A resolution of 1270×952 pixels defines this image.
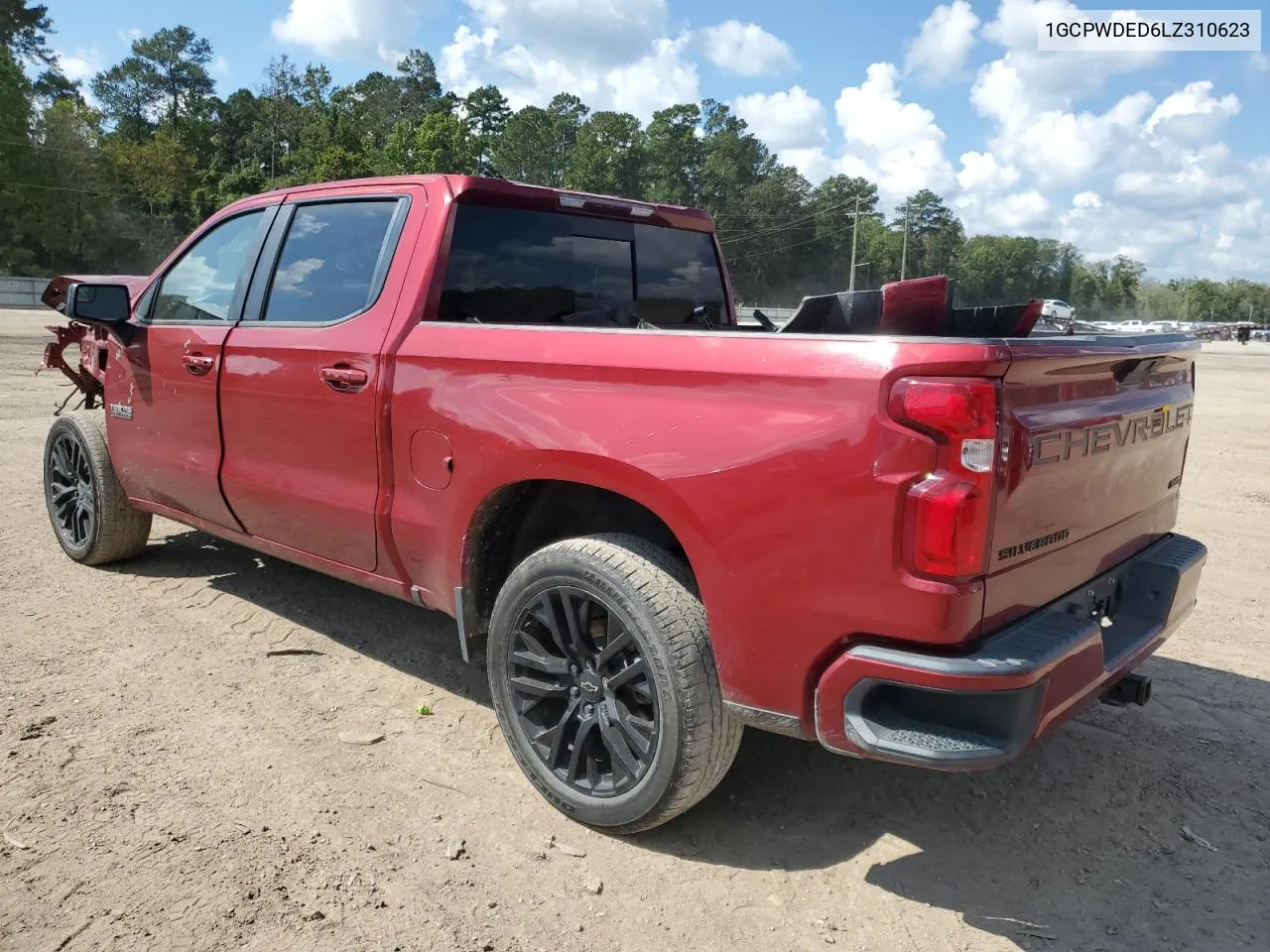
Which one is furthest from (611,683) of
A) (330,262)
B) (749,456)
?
(330,262)

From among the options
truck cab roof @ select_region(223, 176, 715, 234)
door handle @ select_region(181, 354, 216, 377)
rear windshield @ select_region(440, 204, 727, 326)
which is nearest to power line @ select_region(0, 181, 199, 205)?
door handle @ select_region(181, 354, 216, 377)

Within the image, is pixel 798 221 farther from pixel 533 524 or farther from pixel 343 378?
pixel 533 524

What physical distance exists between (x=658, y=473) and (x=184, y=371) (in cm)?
272

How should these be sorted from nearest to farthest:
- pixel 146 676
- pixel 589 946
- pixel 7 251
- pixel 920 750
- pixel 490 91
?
pixel 920 750 → pixel 589 946 → pixel 146 676 → pixel 7 251 → pixel 490 91

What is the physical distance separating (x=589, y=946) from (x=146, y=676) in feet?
7.90

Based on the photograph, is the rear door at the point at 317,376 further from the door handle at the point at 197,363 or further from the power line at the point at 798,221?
the power line at the point at 798,221

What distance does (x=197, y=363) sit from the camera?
164 inches

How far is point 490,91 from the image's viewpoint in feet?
342

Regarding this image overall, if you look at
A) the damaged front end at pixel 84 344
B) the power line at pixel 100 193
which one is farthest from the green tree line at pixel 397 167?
the damaged front end at pixel 84 344

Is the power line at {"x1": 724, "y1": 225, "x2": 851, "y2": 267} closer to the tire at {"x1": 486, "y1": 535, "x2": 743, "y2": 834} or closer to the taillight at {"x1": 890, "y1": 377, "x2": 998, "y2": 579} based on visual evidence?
the tire at {"x1": 486, "y1": 535, "x2": 743, "y2": 834}

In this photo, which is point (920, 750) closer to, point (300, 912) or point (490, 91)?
point (300, 912)

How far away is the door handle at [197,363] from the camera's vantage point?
13.5 feet

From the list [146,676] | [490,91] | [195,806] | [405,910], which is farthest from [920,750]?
[490,91]

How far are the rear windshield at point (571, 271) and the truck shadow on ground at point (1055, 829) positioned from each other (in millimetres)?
1585
